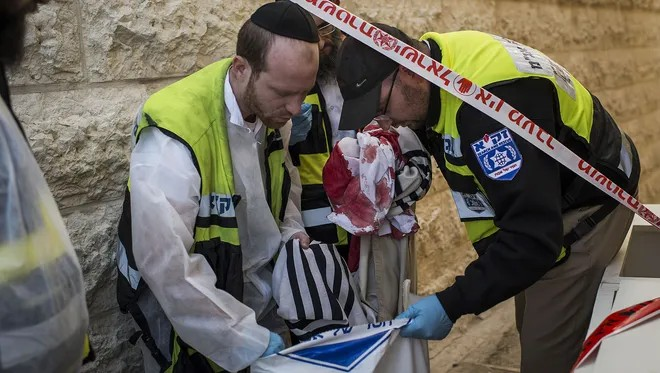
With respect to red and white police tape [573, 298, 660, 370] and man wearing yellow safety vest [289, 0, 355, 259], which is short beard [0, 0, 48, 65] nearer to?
red and white police tape [573, 298, 660, 370]

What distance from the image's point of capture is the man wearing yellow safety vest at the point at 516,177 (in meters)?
1.96

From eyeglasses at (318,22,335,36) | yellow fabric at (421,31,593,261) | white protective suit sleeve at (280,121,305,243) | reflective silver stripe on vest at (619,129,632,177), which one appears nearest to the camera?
yellow fabric at (421,31,593,261)

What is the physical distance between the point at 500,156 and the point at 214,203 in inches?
28.7

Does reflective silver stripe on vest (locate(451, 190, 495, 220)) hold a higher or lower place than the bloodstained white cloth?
higher

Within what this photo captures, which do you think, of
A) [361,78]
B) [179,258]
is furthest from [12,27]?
[361,78]

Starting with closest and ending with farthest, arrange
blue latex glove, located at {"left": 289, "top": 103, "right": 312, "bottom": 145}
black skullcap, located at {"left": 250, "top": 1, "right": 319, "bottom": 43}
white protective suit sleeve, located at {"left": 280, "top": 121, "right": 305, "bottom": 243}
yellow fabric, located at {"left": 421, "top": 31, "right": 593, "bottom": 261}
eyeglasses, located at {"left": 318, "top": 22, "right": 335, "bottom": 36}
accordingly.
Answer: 1. yellow fabric, located at {"left": 421, "top": 31, "right": 593, "bottom": 261}
2. black skullcap, located at {"left": 250, "top": 1, "right": 319, "bottom": 43}
3. white protective suit sleeve, located at {"left": 280, "top": 121, "right": 305, "bottom": 243}
4. blue latex glove, located at {"left": 289, "top": 103, "right": 312, "bottom": 145}
5. eyeglasses, located at {"left": 318, "top": 22, "right": 335, "bottom": 36}

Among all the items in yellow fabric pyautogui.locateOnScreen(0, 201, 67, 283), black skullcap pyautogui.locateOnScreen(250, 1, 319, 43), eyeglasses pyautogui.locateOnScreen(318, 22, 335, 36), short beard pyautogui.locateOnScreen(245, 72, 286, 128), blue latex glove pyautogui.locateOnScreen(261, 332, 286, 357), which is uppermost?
black skullcap pyautogui.locateOnScreen(250, 1, 319, 43)

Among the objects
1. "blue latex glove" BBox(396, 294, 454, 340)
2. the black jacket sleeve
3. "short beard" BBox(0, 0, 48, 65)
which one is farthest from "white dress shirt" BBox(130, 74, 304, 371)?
"short beard" BBox(0, 0, 48, 65)

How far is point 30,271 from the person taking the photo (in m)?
1.09

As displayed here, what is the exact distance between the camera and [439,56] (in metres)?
2.11

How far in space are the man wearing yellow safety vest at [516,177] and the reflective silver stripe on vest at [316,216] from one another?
1.38 feet

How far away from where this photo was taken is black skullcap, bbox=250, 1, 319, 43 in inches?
84.7

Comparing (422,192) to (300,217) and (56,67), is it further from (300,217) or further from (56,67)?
(56,67)

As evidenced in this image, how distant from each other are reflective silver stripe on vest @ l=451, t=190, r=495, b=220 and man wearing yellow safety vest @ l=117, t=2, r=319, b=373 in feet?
1.49
